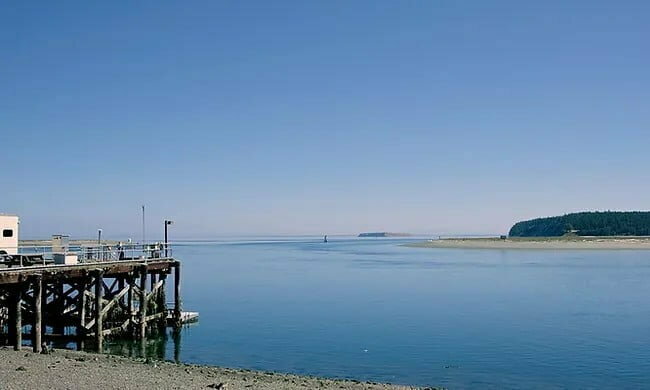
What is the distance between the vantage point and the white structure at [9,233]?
1282 inches

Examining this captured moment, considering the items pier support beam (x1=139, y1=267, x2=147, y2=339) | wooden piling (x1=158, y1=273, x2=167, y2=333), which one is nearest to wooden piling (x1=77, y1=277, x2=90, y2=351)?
pier support beam (x1=139, y1=267, x2=147, y2=339)

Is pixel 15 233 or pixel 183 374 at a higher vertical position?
pixel 15 233

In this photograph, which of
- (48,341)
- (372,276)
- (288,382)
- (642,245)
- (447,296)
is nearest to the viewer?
(288,382)

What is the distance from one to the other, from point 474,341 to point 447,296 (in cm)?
2166

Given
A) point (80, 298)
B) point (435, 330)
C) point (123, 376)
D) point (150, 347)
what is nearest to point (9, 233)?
point (80, 298)

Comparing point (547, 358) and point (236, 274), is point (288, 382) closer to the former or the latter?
point (547, 358)

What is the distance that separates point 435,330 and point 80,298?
1957cm

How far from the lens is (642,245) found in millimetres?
163125

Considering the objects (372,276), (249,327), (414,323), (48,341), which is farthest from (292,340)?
(372,276)

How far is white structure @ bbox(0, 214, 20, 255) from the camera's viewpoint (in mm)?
32562

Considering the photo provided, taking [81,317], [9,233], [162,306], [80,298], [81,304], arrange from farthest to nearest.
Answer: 1. [162,306]
2. [9,233]
3. [80,298]
4. [81,304]
5. [81,317]

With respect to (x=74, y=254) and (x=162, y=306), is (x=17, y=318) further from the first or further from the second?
(x=162, y=306)

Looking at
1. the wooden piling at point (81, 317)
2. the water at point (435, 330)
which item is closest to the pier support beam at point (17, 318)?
the wooden piling at point (81, 317)

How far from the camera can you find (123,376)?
22.3m
